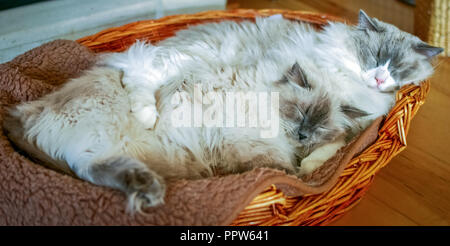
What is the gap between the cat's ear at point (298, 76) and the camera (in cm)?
141

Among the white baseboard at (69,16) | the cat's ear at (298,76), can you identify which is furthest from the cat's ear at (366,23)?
the white baseboard at (69,16)

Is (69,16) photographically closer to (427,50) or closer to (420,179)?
(427,50)

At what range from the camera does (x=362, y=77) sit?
154cm

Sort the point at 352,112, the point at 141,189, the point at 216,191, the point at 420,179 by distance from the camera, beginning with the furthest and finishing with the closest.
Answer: the point at 420,179, the point at 352,112, the point at 216,191, the point at 141,189

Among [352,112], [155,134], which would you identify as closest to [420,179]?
[352,112]

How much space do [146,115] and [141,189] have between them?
0.36 m

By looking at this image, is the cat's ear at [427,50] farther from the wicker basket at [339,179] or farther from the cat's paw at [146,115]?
the cat's paw at [146,115]

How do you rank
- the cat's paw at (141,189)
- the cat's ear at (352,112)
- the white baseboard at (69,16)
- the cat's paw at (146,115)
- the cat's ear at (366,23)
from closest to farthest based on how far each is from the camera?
the cat's paw at (141,189)
the cat's paw at (146,115)
the cat's ear at (352,112)
the cat's ear at (366,23)
the white baseboard at (69,16)

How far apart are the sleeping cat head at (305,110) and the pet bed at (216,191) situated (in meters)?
0.11

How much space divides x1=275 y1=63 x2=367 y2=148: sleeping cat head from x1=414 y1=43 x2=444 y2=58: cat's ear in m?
0.36

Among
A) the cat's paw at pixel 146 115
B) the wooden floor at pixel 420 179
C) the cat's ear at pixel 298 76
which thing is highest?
the cat's ear at pixel 298 76

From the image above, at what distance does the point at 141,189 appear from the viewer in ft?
3.56
